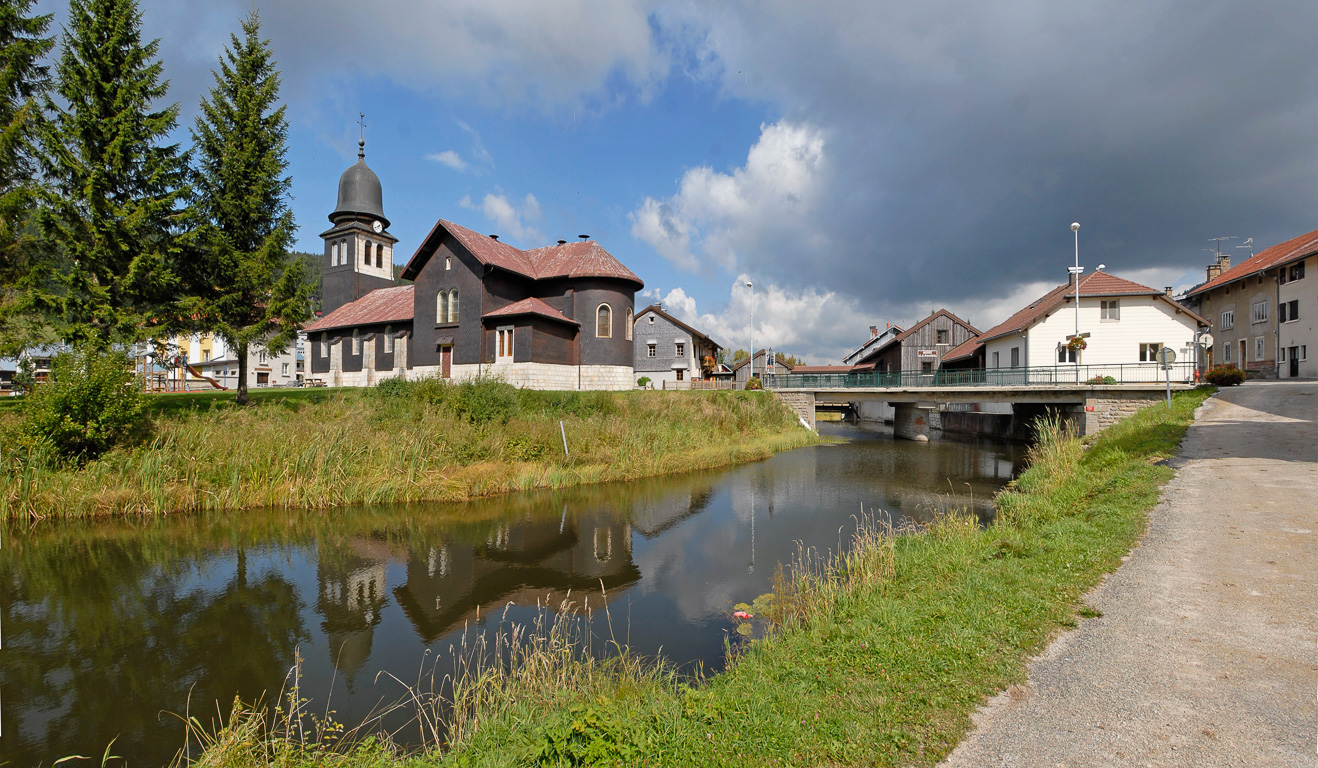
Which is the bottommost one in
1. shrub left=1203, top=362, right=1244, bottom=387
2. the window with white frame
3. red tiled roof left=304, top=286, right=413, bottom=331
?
shrub left=1203, top=362, right=1244, bottom=387

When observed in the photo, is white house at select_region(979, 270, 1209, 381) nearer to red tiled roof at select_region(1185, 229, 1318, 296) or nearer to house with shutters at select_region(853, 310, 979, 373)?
red tiled roof at select_region(1185, 229, 1318, 296)

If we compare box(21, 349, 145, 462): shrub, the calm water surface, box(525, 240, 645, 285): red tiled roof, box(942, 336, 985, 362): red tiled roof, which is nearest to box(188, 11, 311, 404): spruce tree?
box(21, 349, 145, 462): shrub

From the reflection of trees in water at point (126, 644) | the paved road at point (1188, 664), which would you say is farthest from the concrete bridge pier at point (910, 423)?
the reflection of trees in water at point (126, 644)

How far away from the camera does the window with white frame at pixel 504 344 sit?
30.7 metres

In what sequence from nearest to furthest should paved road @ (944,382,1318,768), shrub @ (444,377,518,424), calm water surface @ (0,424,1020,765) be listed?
paved road @ (944,382,1318,768) < calm water surface @ (0,424,1020,765) < shrub @ (444,377,518,424)

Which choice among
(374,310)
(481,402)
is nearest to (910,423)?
(481,402)

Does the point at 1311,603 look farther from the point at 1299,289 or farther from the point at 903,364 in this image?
the point at 903,364

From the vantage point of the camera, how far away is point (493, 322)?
31.4 metres

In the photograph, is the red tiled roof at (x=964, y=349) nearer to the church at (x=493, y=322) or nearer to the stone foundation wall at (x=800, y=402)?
the stone foundation wall at (x=800, y=402)

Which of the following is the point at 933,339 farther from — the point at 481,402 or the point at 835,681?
the point at 835,681

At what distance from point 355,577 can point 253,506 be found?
5.75 m

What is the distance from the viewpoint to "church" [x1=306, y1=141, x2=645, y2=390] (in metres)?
31.0

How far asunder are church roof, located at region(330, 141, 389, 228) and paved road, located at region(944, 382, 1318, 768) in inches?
1918

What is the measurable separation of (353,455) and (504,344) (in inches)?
677
